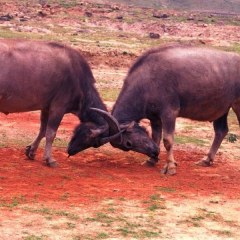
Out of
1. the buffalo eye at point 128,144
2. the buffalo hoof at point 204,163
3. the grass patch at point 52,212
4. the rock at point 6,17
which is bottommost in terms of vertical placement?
the rock at point 6,17

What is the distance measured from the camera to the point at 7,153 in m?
14.4

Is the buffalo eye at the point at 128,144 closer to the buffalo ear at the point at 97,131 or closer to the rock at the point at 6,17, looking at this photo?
the buffalo ear at the point at 97,131

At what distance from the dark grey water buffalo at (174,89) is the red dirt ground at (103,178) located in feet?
2.16

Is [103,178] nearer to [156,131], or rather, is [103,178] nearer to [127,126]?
[127,126]

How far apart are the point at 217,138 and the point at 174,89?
2.32 metres

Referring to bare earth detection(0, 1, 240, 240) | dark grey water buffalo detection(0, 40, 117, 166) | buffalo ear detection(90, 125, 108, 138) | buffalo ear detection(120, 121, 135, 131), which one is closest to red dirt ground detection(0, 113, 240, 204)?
bare earth detection(0, 1, 240, 240)

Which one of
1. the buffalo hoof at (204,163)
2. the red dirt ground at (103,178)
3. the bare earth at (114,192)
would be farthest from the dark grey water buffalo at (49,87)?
the buffalo hoof at (204,163)

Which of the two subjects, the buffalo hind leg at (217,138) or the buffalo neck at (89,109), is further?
the buffalo hind leg at (217,138)

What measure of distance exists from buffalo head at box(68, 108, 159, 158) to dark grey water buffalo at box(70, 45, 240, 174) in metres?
0.04

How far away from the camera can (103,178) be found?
498 inches

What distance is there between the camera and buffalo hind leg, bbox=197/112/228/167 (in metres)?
14.8

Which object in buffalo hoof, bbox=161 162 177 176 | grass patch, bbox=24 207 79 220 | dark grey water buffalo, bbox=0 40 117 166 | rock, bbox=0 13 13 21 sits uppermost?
dark grey water buffalo, bbox=0 40 117 166

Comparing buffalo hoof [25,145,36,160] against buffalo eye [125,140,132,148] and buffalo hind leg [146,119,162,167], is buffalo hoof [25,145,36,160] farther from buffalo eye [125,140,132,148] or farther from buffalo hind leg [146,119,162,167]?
buffalo hind leg [146,119,162,167]

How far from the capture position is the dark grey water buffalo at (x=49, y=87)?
12.4 meters
